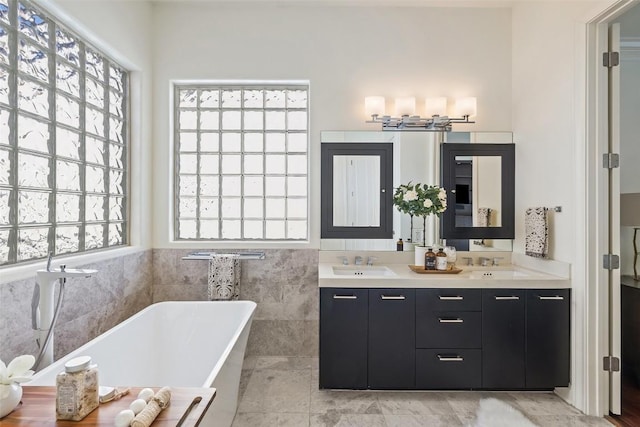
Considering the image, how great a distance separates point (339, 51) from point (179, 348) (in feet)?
9.14

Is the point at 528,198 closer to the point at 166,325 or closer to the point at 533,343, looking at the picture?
the point at 533,343

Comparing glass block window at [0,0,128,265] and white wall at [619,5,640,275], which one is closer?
glass block window at [0,0,128,265]

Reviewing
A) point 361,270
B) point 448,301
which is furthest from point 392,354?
point 361,270

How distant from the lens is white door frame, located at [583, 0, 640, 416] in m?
2.19

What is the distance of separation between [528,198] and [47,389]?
3.29m

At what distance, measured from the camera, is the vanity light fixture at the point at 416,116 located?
2.94 meters

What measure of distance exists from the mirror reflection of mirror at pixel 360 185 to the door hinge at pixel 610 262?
159 cm

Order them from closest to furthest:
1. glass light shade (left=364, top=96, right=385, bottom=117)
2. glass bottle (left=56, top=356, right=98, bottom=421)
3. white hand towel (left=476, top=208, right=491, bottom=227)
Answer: glass bottle (left=56, top=356, right=98, bottom=421)
glass light shade (left=364, top=96, right=385, bottom=117)
white hand towel (left=476, top=208, right=491, bottom=227)

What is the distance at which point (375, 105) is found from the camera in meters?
2.92

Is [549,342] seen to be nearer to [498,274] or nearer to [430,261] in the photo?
[498,274]

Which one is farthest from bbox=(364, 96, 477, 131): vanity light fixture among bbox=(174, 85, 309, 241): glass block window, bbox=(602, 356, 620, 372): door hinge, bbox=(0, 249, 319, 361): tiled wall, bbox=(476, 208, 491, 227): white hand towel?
bbox=(602, 356, 620, 372): door hinge

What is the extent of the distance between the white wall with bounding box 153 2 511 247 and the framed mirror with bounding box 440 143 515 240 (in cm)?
52

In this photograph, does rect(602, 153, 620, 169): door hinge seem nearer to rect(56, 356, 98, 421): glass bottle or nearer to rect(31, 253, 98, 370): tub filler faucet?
rect(56, 356, 98, 421): glass bottle

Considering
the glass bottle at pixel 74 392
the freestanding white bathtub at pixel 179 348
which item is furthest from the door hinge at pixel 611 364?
the glass bottle at pixel 74 392
